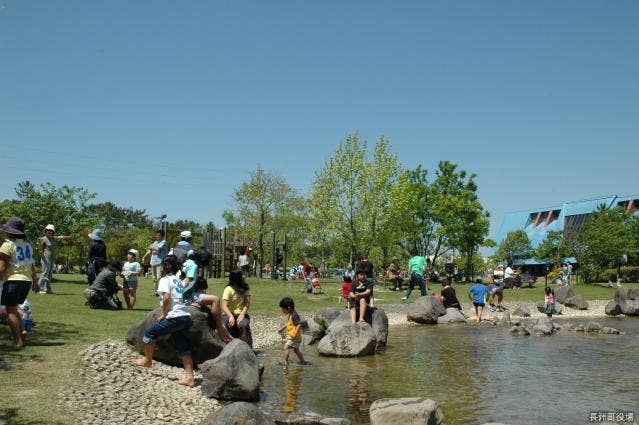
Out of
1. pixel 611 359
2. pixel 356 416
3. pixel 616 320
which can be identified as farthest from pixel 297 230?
pixel 356 416

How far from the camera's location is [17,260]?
30.1 feet

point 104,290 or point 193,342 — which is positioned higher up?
point 104,290

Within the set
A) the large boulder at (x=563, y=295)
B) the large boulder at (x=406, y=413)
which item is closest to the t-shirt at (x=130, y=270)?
the large boulder at (x=406, y=413)

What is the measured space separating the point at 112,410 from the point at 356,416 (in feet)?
10.9

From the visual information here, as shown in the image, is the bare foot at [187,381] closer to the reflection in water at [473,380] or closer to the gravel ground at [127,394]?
the gravel ground at [127,394]

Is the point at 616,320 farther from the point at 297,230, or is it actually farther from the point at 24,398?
the point at 297,230

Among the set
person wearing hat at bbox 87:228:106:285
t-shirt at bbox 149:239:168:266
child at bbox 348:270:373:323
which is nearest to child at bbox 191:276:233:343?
child at bbox 348:270:373:323

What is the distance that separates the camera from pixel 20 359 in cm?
849

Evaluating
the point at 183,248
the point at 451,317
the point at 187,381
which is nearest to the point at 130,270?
the point at 183,248

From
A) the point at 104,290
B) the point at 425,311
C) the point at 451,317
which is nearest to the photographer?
the point at 104,290

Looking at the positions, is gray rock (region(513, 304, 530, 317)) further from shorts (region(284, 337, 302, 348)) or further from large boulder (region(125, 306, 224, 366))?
large boulder (region(125, 306, 224, 366))

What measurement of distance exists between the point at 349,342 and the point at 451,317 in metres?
9.05

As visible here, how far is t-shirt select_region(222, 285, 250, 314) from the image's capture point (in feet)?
37.1

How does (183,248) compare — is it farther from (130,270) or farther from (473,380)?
(473,380)
